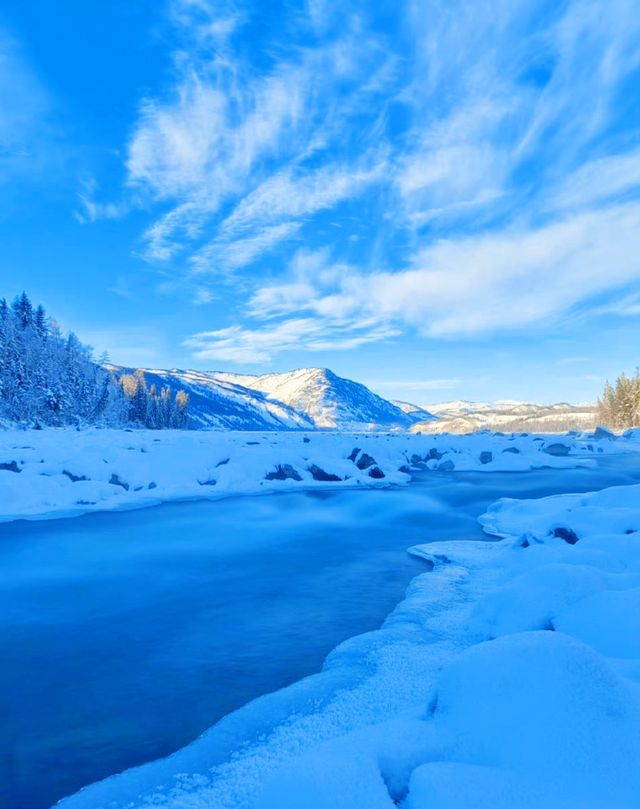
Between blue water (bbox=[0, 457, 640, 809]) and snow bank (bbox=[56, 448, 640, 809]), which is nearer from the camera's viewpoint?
snow bank (bbox=[56, 448, 640, 809])

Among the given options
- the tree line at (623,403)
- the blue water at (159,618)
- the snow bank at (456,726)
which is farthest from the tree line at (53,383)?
the tree line at (623,403)

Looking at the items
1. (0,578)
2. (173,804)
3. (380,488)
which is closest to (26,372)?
(380,488)

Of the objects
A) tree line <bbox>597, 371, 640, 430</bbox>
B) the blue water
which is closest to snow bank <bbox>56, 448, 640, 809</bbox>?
the blue water

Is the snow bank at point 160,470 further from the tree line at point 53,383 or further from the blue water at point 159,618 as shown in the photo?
the tree line at point 53,383

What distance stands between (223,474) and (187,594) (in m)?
12.6

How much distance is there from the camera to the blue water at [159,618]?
3.65 metres

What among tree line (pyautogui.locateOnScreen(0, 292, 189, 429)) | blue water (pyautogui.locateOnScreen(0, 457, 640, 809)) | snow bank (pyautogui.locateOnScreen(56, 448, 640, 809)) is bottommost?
blue water (pyautogui.locateOnScreen(0, 457, 640, 809))

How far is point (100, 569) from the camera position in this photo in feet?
28.3

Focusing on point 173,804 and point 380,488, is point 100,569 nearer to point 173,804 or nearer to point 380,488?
point 173,804

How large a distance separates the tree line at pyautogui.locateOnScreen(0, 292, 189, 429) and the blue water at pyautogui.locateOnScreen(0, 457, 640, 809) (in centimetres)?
3665

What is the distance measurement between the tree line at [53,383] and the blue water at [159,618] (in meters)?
36.7

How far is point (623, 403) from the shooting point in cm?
8150

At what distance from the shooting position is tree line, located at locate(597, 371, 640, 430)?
78.8 meters

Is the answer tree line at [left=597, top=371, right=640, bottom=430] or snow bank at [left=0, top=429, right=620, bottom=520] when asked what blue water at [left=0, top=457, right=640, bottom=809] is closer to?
snow bank at [left=0, top=429, right=620, bottom=520]
